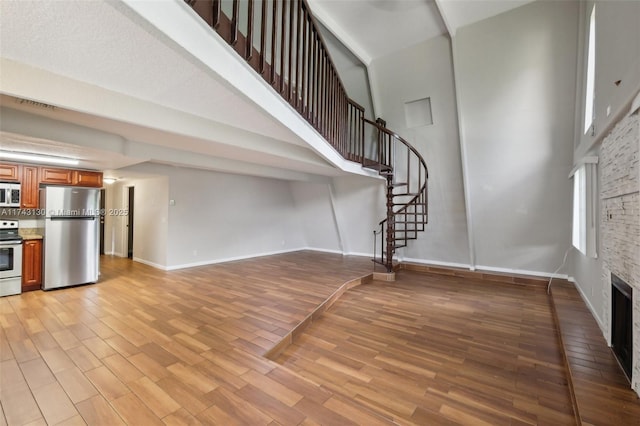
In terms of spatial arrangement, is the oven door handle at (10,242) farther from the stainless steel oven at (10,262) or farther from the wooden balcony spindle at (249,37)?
the wooden balcony spindle at (249,37)

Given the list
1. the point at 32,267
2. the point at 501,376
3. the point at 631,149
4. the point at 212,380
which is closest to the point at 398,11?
the point at 631,149

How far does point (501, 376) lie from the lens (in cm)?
229

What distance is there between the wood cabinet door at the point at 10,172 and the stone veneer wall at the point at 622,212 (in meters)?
6.96

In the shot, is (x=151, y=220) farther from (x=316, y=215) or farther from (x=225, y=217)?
(x=316, y=215)

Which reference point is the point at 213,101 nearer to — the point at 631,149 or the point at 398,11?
the point at 631,149

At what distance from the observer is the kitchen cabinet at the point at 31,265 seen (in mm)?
4094

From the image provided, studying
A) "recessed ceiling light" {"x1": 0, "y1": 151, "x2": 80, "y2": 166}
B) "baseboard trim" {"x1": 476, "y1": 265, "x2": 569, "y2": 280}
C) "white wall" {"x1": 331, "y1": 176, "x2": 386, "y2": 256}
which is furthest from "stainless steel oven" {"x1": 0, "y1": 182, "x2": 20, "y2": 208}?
"baseboard trim" {"x1": 476, "y1": 265, "x2": 569, "y2": 280}

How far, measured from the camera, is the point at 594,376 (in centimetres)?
206

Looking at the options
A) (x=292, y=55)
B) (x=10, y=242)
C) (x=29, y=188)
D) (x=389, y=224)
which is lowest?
(x=10, y=242)

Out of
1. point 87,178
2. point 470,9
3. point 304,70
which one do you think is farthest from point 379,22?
point 87,178

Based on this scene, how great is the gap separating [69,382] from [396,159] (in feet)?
18.3

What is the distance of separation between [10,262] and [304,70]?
16.4ft

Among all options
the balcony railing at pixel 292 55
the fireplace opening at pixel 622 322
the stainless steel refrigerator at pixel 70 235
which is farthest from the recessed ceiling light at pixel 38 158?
the fireplace opening at pixel 622 322

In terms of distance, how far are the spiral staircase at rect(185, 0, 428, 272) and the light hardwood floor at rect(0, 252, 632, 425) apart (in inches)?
88.8
